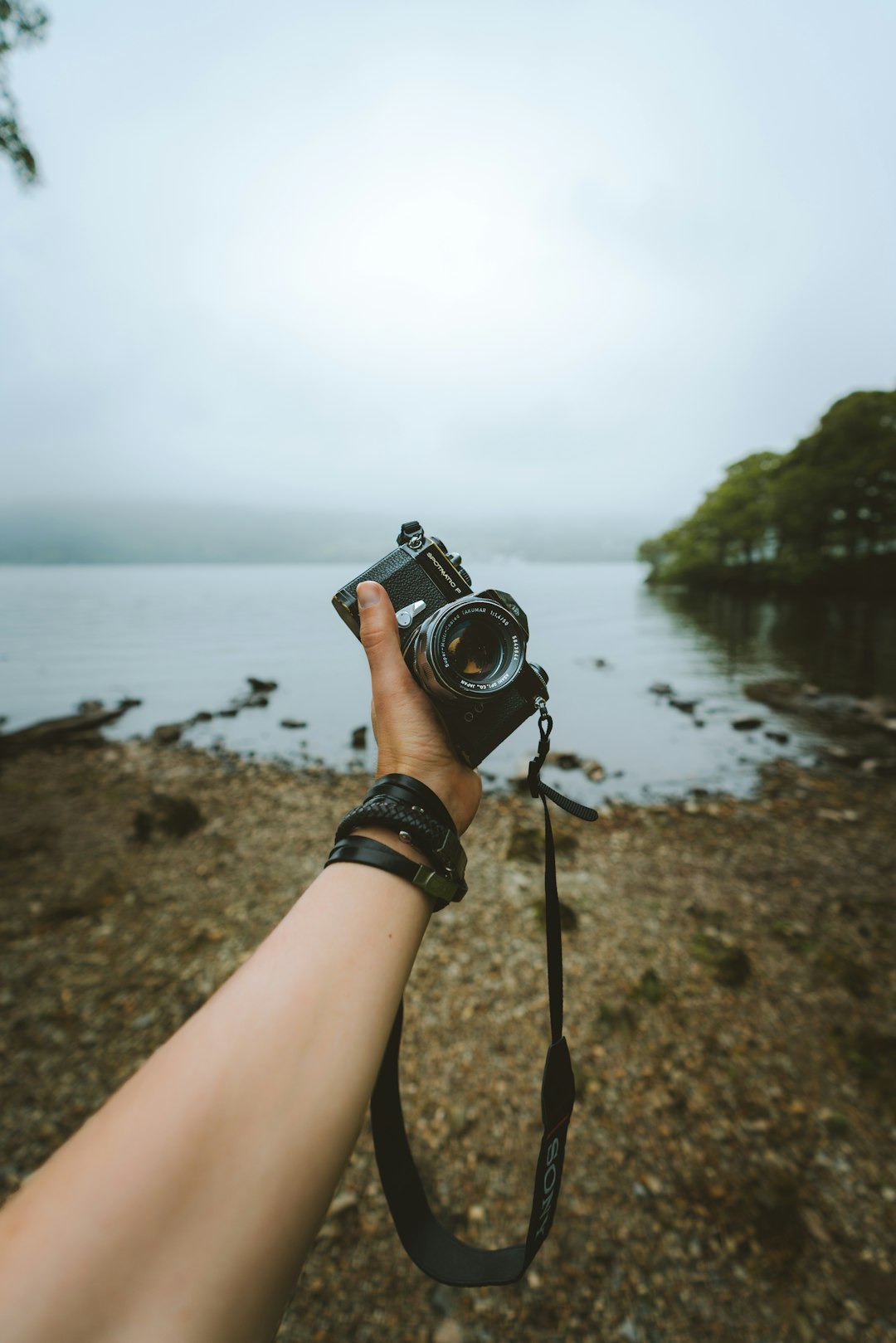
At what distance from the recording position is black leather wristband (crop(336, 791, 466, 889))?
138 centimetres

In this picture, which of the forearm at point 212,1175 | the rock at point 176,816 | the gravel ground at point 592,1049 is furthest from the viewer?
the rock at point 176,816

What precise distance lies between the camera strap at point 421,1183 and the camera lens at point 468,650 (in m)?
0.59

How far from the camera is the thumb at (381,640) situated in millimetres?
1964

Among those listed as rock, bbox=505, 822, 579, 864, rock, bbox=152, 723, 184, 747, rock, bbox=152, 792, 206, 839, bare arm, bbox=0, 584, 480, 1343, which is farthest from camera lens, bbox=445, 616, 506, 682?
rock, bbox=152, 723, 184, 747

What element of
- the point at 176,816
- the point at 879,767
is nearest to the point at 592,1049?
the point at 176,816

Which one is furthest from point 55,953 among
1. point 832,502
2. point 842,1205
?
point 832,502

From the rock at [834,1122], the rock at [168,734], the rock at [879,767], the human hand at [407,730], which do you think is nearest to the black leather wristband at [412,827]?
the human hand at [407,730]

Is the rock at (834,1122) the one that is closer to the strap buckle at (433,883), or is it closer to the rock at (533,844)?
the rock at (533,844)

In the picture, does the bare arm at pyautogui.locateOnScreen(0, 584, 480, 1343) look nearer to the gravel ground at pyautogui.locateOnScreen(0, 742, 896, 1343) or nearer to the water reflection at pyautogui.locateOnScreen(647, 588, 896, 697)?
the gravel ground at pyautogui.locateOnScreen(0, 742, 896, 1343)

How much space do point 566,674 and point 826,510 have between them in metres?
29.6

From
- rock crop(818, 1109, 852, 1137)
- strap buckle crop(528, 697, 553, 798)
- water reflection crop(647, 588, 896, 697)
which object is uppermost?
strap buckle crop(528, 697, 553, 798)

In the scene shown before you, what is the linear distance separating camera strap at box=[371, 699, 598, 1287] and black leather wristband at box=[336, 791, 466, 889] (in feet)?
0.93

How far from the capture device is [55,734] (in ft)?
39.0

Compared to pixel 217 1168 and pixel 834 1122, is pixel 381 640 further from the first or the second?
pixel 834 1122
